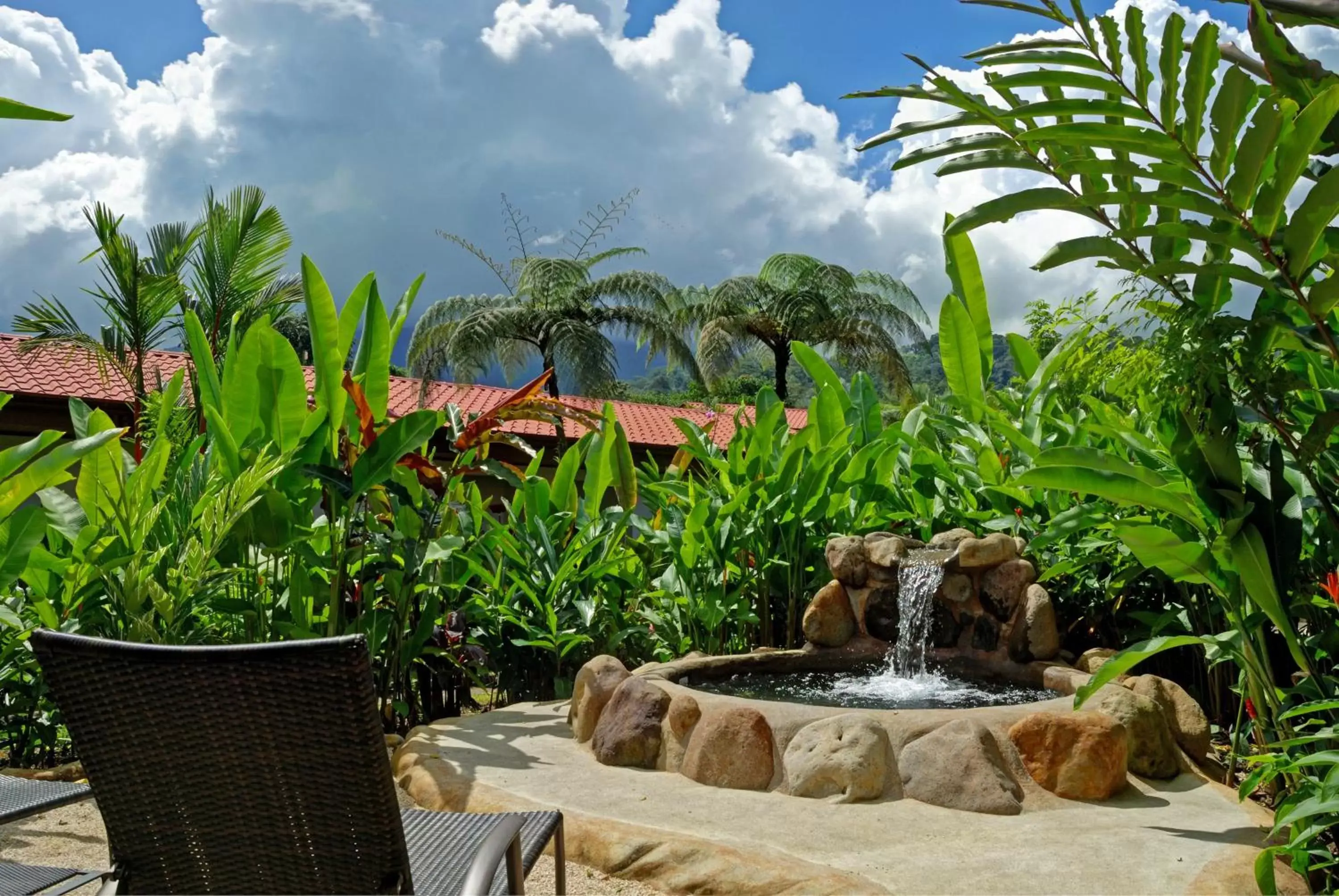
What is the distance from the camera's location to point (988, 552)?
4.46m

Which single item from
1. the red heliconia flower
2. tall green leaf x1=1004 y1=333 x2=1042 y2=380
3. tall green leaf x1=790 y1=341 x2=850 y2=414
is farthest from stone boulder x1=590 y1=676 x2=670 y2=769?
tall green leaf x1=1004 y1=333 x2=1042 y2=380

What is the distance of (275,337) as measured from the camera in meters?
4.23

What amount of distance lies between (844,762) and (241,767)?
2139mm

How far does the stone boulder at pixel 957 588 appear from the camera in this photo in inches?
181

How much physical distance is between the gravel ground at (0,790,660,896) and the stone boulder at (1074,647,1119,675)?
2202mm

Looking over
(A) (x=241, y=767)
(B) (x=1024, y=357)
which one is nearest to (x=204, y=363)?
(A) (x=241, y=767)

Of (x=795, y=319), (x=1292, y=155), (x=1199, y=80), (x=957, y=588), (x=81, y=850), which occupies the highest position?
(x=795, y=319)

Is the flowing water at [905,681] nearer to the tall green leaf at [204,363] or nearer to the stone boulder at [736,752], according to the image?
the stone boulder at [736,752]

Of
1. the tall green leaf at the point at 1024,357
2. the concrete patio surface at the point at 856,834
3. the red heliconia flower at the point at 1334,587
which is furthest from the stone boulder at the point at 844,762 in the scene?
the tall green leaf at the point at 1024,357

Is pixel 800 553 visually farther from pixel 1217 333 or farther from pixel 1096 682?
pixel 1217 333

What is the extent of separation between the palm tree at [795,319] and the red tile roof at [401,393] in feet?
17.8

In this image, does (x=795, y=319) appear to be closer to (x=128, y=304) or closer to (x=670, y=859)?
(x=128, y=304)

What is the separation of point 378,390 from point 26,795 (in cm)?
246

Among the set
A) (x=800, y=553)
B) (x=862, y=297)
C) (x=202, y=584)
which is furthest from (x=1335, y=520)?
(x=862, y=297)
